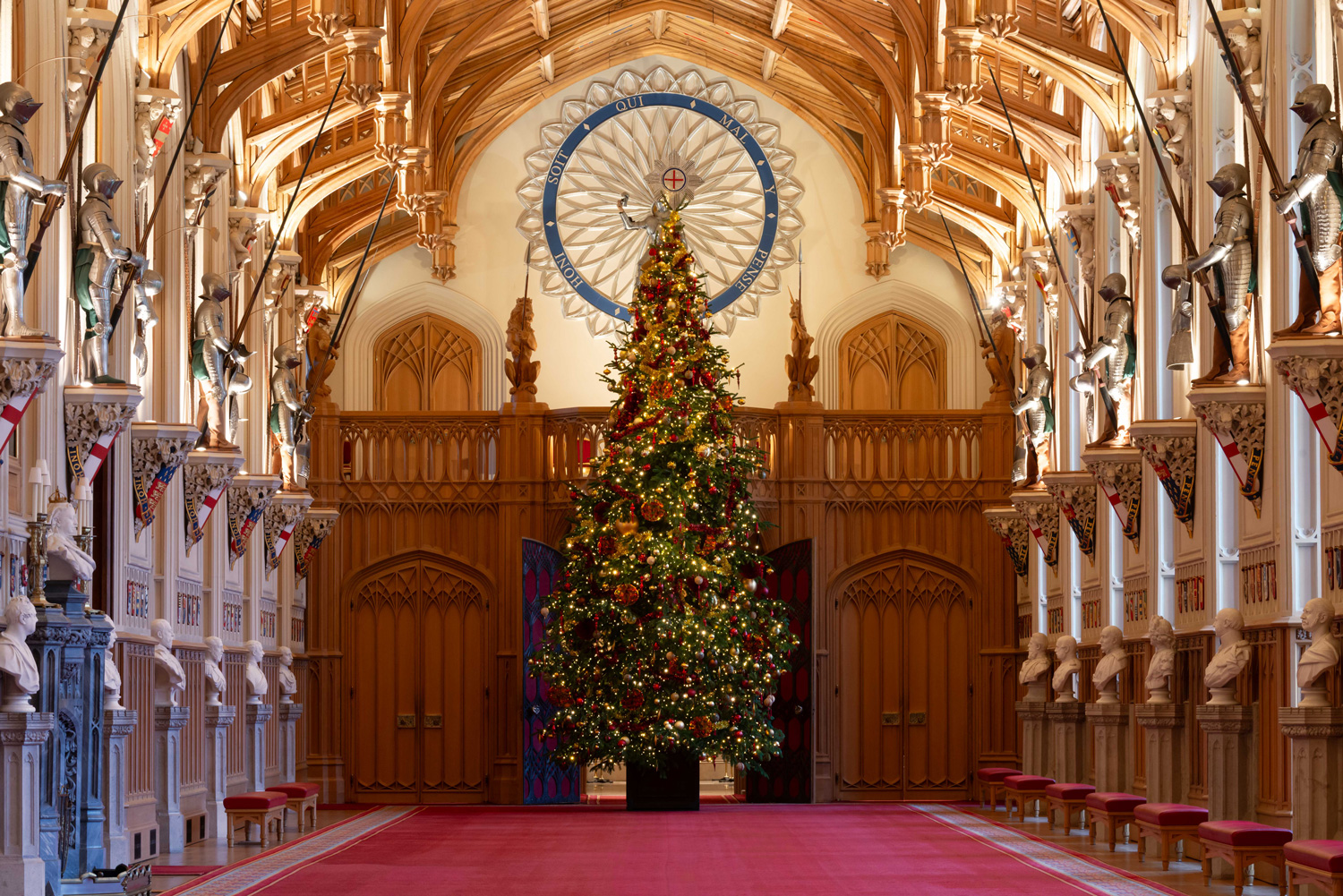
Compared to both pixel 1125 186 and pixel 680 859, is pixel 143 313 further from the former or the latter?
pixel 1125 186

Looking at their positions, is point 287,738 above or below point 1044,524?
below

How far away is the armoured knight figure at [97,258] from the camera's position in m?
11.4

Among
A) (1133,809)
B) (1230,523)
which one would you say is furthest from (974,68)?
(1133,809)

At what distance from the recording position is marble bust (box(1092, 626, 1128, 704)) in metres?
15.2

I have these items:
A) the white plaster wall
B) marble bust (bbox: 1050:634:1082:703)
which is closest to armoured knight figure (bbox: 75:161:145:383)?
marble bust (bbox: 1050:634:1082:703)

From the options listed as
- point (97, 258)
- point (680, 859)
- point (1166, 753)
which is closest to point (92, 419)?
point (97, 258)

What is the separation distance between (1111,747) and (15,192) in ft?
32.8

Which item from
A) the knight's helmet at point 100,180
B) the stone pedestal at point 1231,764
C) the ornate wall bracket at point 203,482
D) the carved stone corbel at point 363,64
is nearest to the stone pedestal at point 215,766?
the ornate wall bracket at point 203,482

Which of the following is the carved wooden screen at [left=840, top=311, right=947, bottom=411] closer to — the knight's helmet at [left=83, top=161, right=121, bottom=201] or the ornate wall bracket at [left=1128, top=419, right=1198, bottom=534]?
the ornate wall bracket at [left=1128, top=419, right=1198, bottom=534]

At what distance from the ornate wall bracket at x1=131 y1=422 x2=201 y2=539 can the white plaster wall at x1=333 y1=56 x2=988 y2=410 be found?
8.97m

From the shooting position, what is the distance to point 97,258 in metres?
11.4

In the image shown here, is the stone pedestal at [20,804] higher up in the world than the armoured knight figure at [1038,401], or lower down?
lower down

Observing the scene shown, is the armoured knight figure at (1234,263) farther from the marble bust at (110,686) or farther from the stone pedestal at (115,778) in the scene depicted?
the stone pedestal at (115,778)

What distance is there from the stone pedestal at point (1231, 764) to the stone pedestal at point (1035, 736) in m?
6.42
